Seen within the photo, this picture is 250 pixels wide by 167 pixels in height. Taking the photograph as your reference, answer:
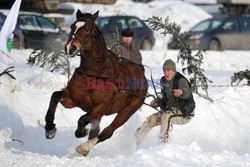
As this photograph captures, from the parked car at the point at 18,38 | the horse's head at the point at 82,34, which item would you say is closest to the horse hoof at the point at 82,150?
the horse's head at the point at 82,34

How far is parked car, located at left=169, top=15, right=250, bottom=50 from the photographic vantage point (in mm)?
28219

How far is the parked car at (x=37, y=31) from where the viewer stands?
26.2 m

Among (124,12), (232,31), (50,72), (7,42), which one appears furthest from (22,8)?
(7,42)

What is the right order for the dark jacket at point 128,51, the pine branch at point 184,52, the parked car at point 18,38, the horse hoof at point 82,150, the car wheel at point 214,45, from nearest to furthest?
the horse hoof at point 82,150, the dark jacket at point 128,51, the pine branch at point 184,52, the parked car at point 18,38, the car wheel at point 214,45

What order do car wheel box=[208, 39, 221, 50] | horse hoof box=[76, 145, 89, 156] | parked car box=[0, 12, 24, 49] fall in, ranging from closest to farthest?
horse hoof box=[76, 145, 89, 156] → parked car box=[0, 12, 24, 49] → car wheel box=[208, 39, 221, 50]

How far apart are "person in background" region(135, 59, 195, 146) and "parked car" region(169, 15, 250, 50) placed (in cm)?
1707

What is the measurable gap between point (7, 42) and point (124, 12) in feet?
99.6

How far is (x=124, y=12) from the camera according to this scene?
4109 centimetres

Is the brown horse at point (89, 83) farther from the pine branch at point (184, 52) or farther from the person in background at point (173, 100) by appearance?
the pine branch at point (184, 52)

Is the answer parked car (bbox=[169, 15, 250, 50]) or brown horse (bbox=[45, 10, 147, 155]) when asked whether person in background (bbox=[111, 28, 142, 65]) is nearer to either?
brown horse (bbox=[45, 10, 147, 155])

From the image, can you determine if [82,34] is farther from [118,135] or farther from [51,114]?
[118,135]

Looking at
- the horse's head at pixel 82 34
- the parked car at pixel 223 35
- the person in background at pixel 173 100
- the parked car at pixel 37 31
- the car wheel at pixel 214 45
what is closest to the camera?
the horse's head at pixel 82 34

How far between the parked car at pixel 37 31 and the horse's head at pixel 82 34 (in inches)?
637

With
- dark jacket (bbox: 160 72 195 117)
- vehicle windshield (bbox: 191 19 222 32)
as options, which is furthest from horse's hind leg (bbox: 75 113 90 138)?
vehicle windshield (bbox: 191 19 222 32)
